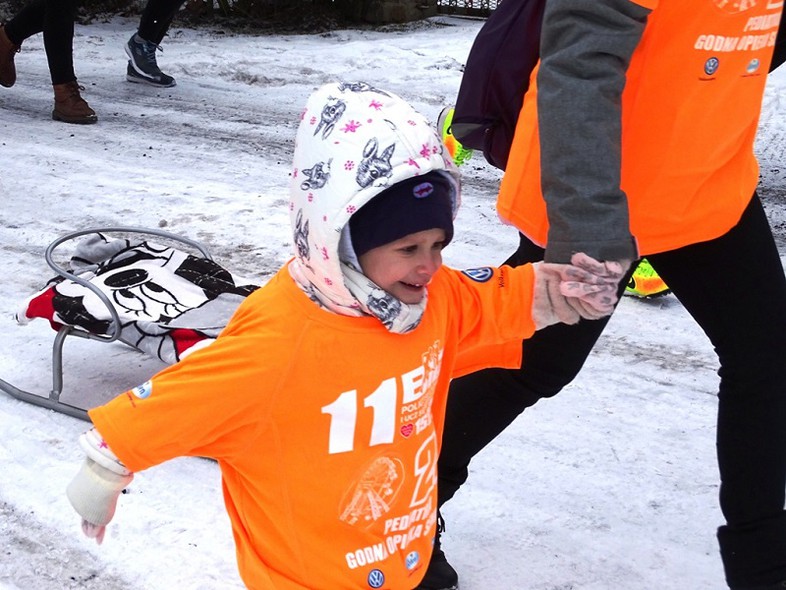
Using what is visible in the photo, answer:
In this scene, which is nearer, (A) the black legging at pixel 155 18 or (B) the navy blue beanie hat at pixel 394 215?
(B) the navy blue beanie hat at pixel 394 215

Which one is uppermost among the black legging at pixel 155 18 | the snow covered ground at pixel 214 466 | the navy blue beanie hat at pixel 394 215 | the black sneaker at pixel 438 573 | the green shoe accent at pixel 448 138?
the navy blue beanie hat at pixel 394 215

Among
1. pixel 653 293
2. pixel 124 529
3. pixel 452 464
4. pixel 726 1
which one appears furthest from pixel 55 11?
pixel 726 1

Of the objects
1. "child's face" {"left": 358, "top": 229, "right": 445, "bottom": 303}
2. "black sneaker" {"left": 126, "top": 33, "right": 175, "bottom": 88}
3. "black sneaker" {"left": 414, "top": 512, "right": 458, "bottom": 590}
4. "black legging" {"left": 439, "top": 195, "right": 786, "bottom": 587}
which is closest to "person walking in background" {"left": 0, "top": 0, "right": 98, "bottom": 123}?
"black sneaker" {"left": 126, "top": 33, "right": 175, "bottom": 88}

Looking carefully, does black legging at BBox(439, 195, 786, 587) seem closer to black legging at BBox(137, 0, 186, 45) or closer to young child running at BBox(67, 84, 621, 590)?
young child running at BBox(67, 84, 621, 590)

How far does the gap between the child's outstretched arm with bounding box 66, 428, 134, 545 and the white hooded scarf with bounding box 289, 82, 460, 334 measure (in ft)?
1.31

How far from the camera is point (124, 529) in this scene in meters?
2.52

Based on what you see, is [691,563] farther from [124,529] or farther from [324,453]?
[124,529]

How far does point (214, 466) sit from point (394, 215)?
1.44m

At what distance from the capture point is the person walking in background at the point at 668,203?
1606 millimetres

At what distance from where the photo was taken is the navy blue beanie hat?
161cm

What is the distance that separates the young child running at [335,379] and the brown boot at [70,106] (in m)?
4.79

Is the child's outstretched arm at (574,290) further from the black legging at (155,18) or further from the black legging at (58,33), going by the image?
the black legging at (155,18)

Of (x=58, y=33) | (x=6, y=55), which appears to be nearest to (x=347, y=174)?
(x=58, y=33)

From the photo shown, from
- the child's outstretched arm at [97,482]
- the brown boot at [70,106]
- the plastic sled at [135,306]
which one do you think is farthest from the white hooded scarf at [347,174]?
the brown boot at [70,106]
